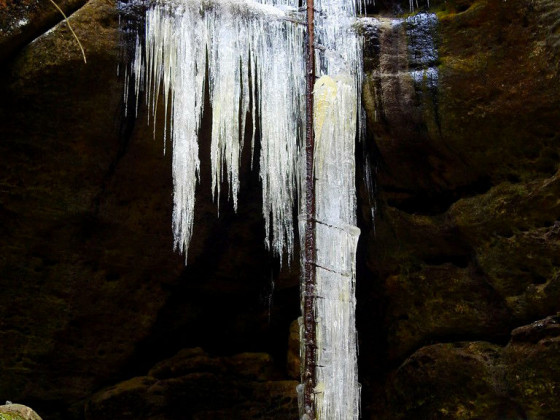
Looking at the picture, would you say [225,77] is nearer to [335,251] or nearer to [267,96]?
[267,96]

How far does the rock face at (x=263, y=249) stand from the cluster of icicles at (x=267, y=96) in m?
0.34

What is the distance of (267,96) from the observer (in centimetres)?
575

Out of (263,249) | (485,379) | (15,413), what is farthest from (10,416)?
(485,379)

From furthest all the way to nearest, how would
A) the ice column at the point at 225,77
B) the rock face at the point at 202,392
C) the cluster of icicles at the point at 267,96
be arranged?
1. the rock face at the point at 202,392
2. the ice column at the point at 225,77
3. the cluster of icicles at the point at 267,96

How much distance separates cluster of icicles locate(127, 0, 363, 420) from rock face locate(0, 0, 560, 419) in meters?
0.34

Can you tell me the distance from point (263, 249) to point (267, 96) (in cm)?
207

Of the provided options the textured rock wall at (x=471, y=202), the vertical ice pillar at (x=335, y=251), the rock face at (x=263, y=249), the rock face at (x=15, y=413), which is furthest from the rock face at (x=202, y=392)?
the rock face at (x=15, y=413)

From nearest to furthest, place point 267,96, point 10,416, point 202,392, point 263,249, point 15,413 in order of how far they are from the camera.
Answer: point 10,416 < point 15,413 < point 267,96 < point 202,392 < point 263,249

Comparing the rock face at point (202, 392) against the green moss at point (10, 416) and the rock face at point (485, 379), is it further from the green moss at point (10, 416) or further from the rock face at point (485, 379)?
the green moss at point (10, 416)

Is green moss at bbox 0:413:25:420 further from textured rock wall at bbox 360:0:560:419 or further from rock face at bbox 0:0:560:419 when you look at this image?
textured rock wall at bbox 360:0:560:419

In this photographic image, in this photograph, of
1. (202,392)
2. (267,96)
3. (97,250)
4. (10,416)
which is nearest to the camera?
(10,416)

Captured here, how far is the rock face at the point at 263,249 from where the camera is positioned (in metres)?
5.32

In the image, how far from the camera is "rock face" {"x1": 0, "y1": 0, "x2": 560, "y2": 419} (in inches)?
209

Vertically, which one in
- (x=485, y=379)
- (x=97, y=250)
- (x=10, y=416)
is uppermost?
(x=97, y=250)
